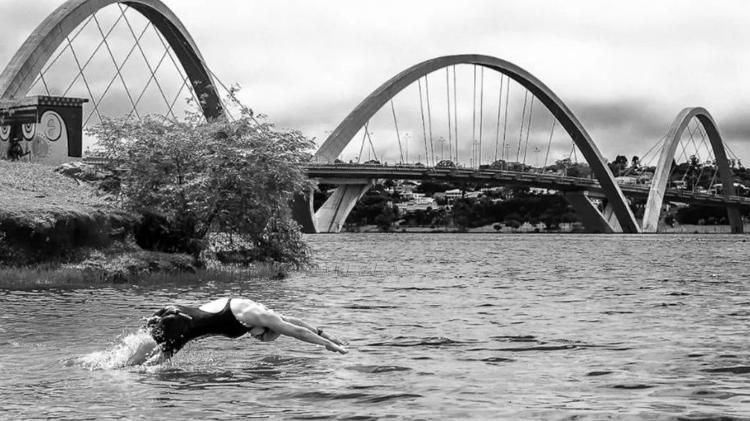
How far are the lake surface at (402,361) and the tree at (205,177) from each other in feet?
20.1

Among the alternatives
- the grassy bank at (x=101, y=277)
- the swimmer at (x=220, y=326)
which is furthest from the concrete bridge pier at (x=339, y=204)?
the swimmer at (x=220, y=326)

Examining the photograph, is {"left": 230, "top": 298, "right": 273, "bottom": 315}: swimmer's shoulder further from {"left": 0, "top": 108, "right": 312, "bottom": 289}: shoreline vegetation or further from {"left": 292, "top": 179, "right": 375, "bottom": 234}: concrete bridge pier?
{"left": 292, "top": 179, "right": 375, "bottom": 234}: concrete bridge pier

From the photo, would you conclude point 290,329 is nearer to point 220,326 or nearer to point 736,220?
point 220,326

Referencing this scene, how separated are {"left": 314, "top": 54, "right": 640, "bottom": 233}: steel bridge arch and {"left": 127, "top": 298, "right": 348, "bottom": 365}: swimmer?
8497cm

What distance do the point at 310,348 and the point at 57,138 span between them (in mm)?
33948

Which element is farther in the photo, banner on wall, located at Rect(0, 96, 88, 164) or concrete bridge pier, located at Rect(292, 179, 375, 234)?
concrete bridge pier, located at Rect(292, 179, 375, 234)

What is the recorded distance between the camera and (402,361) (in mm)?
12789

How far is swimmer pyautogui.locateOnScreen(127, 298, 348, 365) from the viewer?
1088 cm

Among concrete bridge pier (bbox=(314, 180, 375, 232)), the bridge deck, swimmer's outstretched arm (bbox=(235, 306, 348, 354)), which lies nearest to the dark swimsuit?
swimmer's outstretched arm (bbox=(235, 306, 348, 354))

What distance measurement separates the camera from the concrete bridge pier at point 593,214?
120562 millimetres

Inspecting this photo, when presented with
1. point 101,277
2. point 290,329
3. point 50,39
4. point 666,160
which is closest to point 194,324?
point 290,329

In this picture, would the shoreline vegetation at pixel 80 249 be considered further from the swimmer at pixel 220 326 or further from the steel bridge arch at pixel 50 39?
the steel bridge arch at pixel 50 39

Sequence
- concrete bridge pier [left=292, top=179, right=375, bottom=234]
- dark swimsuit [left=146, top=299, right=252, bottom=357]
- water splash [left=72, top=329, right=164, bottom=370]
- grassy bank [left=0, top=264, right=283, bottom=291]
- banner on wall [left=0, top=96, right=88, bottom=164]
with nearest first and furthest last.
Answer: dark swimsuit [left=146, top=299, right=252, bottom=357]
water splash [left=72, top=329, right=164, bottom=370]
grassy bank [left=0, top=264, right=283, bottom=291]
banner on wall [left=0, top=96, right=88, bottom=164]
concrete bridge pier [left=292, top=179, right=375, bottom=234]

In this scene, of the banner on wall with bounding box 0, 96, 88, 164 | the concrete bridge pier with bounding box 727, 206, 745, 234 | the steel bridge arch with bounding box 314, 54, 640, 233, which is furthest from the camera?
the concrete bridge pier with bounding box 727, 206, 745, 234
